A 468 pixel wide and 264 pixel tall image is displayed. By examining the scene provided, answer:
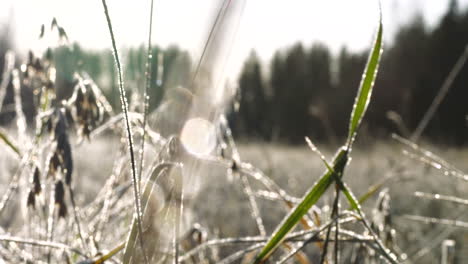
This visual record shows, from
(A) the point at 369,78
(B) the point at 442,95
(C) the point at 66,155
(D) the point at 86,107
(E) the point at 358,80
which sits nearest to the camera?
(A) the point at 369,78

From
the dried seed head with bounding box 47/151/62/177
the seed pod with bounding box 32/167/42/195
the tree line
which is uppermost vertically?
the dried seed head with bounding box 47/151/62/177

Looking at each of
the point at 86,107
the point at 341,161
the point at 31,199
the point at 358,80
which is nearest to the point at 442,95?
the point at 341,161

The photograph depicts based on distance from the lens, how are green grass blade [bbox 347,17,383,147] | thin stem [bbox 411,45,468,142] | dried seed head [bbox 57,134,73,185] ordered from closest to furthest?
green grass blade [bbox 347,17,383,147] < dried seed head [bbox 57,134,73,185] < thin stem [bbox 411,45,468,142]

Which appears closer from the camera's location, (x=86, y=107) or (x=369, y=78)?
(x=369, y=78)

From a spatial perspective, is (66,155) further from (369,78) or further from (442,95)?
(442,95)

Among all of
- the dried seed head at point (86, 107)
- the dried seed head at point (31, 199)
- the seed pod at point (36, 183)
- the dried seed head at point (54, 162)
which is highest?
the dried seed head at point (86, 107)

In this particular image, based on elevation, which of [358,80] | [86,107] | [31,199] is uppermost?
[86,107]

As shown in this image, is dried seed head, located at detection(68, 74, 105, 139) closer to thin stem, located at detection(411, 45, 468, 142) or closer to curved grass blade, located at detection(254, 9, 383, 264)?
curved grass blade, located at detection(254, 9, 383, 264)

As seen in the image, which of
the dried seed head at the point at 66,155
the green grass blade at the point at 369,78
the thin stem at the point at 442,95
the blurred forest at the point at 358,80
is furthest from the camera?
the blurred forest at the point at 358,80

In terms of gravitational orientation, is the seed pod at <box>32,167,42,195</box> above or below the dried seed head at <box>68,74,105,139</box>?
below

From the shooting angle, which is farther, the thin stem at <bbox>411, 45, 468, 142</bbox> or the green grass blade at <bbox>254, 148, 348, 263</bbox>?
the thin stem at <bbox>411, 45, 468, 142</bbox>

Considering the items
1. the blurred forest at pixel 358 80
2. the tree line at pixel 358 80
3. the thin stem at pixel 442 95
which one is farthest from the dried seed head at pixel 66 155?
the tree line at pixel 358 80

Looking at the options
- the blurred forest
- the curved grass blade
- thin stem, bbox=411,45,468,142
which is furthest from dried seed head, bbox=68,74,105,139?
the blurred forest

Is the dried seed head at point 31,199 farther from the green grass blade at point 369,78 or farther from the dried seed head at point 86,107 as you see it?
the green grass blade at point 369,78
